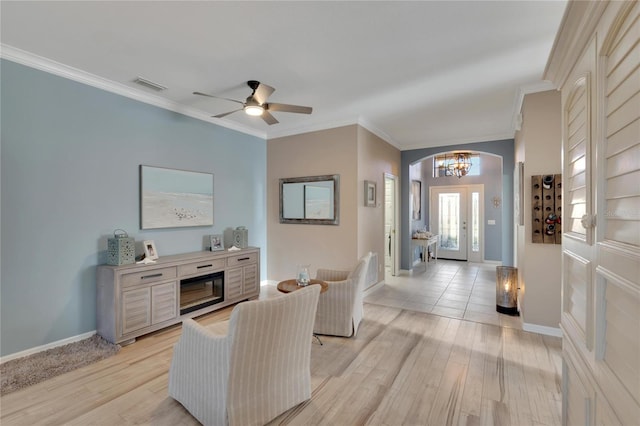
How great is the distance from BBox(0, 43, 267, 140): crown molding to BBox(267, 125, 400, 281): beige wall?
1.40m

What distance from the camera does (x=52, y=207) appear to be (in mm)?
2900

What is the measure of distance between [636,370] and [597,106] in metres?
0.85

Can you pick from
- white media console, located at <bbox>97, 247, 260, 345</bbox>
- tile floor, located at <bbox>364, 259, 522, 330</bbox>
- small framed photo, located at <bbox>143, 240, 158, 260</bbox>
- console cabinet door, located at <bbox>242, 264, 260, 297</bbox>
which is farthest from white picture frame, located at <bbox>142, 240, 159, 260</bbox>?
tile floor, located at <bbox>364, 259, 522, 330</bbox>

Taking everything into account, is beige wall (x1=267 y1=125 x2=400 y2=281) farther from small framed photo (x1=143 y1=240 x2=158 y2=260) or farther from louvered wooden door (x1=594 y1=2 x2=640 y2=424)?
louvered wooden door (x1=594 y1=2 x2=640 y2=424)

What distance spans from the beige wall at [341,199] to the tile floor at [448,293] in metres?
0.63

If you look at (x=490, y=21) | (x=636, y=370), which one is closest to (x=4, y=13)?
(x=490, y=21)

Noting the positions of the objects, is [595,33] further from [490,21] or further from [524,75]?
[524,75]

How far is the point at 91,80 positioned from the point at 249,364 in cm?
331

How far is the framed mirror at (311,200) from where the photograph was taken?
15.4 feet

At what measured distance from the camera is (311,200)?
4.92 m

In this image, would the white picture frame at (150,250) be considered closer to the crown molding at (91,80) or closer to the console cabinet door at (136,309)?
the console cabinet door at (136,309)

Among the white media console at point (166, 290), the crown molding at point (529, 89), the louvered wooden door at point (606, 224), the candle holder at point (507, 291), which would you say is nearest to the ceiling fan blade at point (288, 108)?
the white media console at point (166, 290)

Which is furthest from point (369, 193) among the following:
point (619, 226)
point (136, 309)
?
point (619, 226)

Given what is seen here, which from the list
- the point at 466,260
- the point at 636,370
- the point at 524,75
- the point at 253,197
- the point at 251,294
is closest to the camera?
the point at 636,370
